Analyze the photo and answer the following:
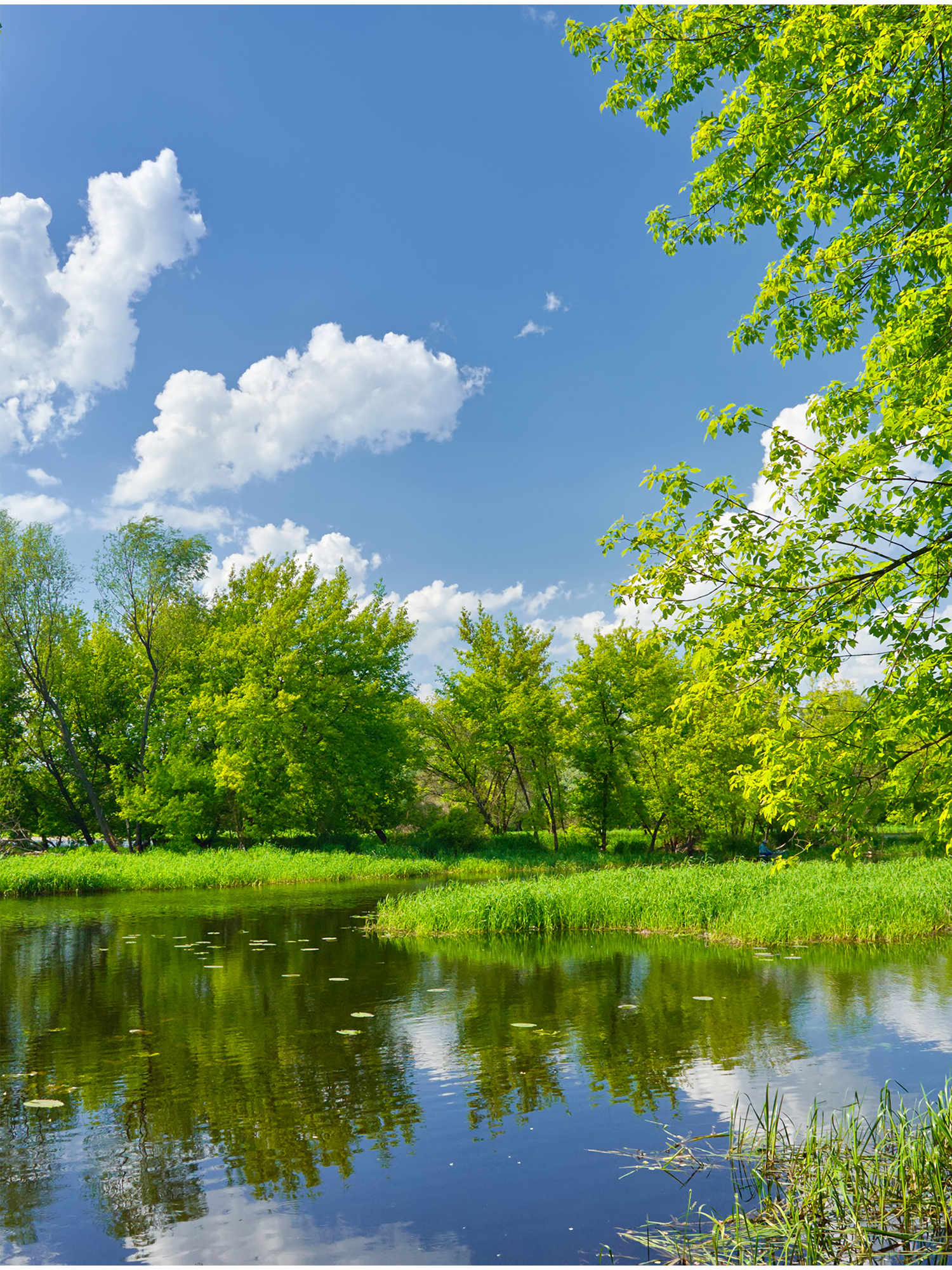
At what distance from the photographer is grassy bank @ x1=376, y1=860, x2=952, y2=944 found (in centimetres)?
1712

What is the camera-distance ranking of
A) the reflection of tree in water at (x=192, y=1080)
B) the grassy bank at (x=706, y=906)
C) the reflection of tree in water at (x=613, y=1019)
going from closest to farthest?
the reflection of tree in water at (x=192, y=1080), the reflection of tree in water at (x=613, y=1019), the grassy bank at (x=706, y=906)

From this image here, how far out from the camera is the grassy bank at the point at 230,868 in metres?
29.9

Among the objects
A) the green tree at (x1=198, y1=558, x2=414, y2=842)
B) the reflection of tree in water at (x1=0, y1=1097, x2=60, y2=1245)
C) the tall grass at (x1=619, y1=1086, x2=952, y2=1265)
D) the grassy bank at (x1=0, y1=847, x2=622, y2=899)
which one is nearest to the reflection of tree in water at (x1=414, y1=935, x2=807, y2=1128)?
the tall grass at (x1=619, y1=1086, x2=952, y2=1265)

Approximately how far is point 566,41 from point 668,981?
13.1 m

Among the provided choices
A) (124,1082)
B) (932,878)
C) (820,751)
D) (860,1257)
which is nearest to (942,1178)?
(860,1257)

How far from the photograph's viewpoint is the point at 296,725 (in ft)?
146

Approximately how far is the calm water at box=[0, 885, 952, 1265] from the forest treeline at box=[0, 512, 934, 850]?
25.2m

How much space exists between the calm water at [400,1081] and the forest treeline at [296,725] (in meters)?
25.2

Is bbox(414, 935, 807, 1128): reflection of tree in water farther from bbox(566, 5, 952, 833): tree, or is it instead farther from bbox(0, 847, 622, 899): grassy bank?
bbox(0, 847, 622, 899): grassy bank

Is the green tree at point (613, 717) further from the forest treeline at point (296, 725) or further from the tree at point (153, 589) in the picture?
the tree at point (153, 589)

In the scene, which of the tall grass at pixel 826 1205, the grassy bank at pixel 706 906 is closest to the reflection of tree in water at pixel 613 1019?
the tall grass at pixel 826 1205

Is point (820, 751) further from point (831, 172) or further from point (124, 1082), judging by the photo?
point (124, 1082)

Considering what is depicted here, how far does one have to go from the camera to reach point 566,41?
991cm

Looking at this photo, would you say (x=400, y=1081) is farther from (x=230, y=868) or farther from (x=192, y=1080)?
(x=230, y=868)
